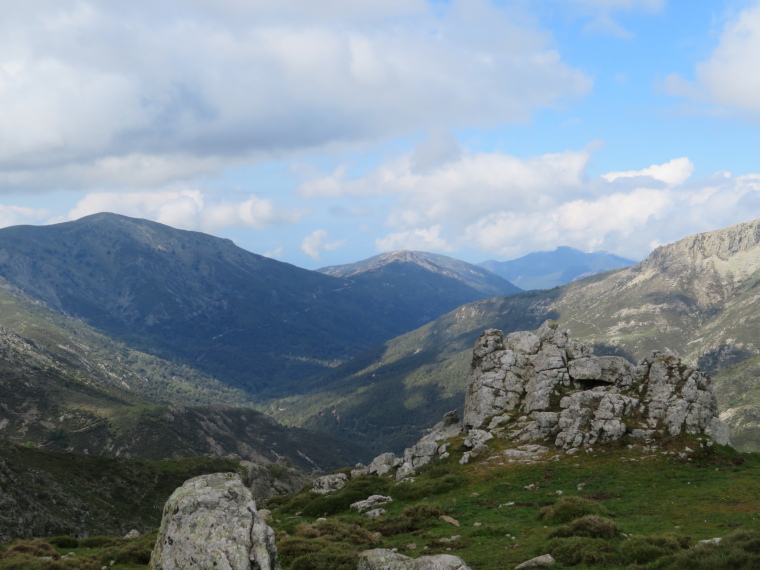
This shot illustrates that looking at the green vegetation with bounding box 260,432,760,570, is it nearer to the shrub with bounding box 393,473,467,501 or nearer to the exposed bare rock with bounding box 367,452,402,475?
the shrub with bounding box 393,473,467,501

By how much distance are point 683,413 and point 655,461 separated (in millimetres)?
10030

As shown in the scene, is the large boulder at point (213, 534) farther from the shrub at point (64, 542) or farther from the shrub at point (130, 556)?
the shrub at point (64, 542)

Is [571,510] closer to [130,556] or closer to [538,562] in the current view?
[538,562]

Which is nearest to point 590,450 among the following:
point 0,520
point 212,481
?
point 212,481

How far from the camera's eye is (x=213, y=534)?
20078 millimetres

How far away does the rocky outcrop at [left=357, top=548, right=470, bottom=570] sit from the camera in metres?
22.5

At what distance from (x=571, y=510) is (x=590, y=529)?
244 inches

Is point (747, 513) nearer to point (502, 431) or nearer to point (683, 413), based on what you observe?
point (683, 413)

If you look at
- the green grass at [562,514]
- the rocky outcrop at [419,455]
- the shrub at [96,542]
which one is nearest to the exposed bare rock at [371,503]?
the green grass at [562,514]

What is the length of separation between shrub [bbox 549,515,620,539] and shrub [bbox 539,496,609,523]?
4547mm

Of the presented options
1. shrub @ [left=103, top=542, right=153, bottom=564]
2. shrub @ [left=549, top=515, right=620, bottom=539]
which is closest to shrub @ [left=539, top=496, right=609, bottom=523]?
shrub @ [left=549, top=515, right=620, bottom=539]

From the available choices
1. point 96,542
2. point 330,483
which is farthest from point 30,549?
point 330,483

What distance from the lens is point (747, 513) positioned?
35875 mm

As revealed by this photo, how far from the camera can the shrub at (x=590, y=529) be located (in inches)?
1231
